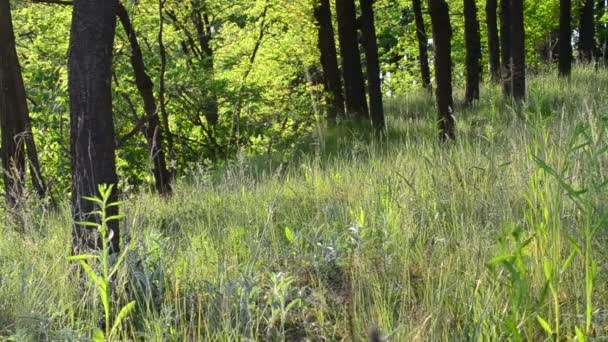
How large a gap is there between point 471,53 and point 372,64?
5.41 meters

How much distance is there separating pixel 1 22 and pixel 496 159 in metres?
7.11

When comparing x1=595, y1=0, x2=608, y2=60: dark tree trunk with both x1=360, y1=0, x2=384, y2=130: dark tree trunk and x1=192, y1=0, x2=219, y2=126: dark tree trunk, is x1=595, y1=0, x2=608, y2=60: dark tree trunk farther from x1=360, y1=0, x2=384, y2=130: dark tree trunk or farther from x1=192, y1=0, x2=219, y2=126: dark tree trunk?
x1=360, y1=0, x2=384, y2=130: dark tree trunk

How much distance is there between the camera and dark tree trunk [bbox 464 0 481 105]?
52.6ft

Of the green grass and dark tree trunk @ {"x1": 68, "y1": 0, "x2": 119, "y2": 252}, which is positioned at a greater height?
dark tree trunk @ {"x1": 68, "y1": 0, "x2": 119, "y2": 252}

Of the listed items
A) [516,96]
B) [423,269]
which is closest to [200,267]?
[423,269]

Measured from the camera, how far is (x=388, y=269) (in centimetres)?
329

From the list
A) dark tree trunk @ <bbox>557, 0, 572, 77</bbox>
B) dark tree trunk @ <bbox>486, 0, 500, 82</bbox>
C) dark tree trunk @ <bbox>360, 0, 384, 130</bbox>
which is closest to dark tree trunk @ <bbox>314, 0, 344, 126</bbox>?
dark tree trunk @ <bbox>360, 0, 384, 130</bbox>

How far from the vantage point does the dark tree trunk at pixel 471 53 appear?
52.6ft

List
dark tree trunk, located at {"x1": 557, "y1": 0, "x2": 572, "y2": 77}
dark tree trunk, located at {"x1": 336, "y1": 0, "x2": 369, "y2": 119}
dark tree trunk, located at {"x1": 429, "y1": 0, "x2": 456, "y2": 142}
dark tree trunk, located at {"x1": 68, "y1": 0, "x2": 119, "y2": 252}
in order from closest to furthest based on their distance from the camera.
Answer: dark tree trunk, located at {"x1": 68, "y1": 0, "x2": 119, "y2": 252} → dark tree trunk, located at {"x1": 429, "y1": 0, "x2": 456, "y2": 142} → dark tree trunk, located at {"x1": 336, "y1": 0, "x2": 369, "y2": 119} → dark tree trunk, located at {"x1": 557, "y1": 0, "x2": 572, "y2": 77}

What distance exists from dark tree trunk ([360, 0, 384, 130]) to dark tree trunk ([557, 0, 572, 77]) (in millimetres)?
6313

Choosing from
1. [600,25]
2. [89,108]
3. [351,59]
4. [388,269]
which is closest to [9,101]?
[89,108]

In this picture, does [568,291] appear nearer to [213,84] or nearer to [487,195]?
[487,195]

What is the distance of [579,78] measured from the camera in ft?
50.8

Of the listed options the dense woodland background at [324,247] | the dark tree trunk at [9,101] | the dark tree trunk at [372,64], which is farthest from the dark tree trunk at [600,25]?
the dark tree trunk at [9,101]
